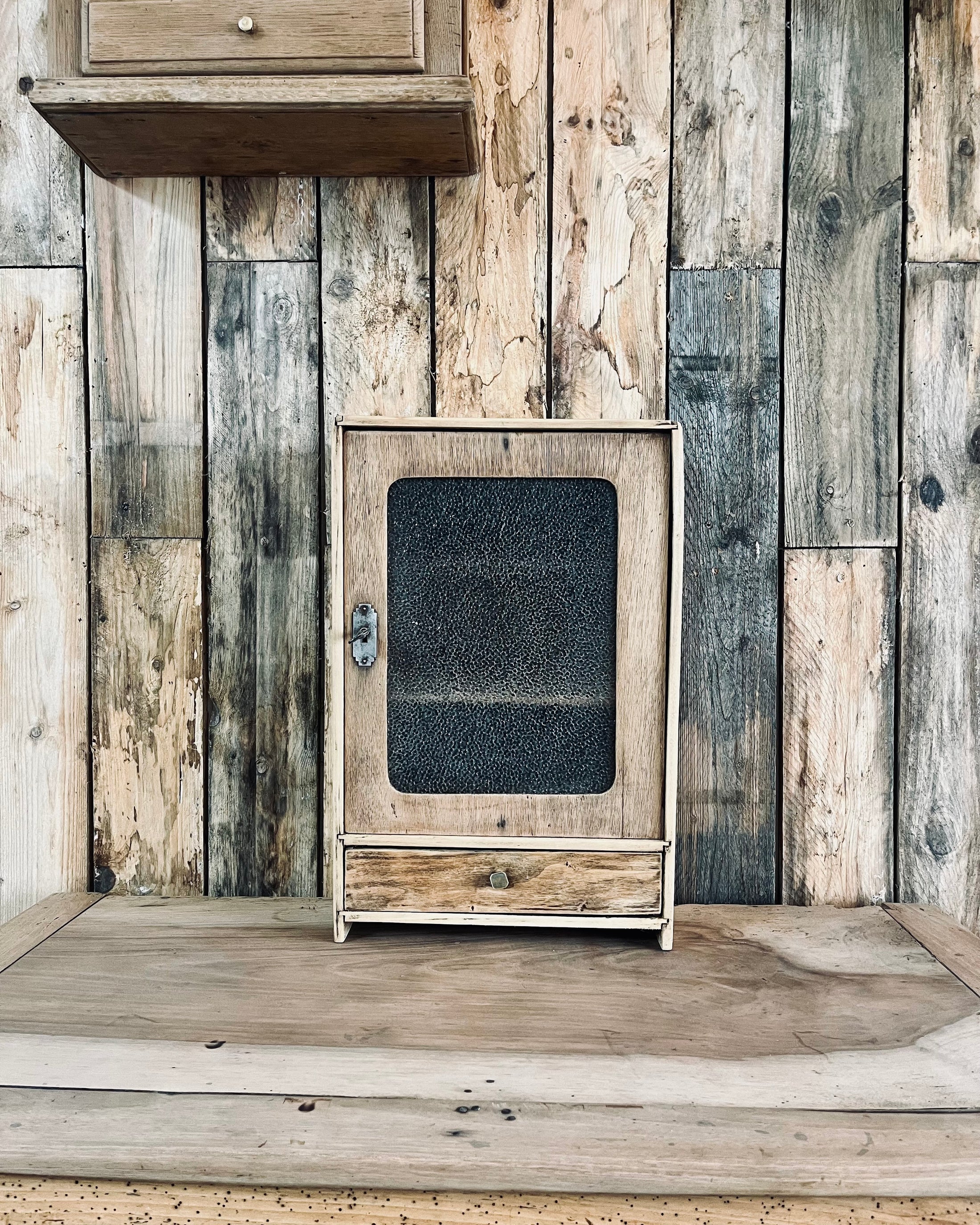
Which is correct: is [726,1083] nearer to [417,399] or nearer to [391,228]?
[417,399]

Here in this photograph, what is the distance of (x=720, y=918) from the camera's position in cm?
105

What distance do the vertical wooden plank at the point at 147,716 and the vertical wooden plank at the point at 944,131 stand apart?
1000mm

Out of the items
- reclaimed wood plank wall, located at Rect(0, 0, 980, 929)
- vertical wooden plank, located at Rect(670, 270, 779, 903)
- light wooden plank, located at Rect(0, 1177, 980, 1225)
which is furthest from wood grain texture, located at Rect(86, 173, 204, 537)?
light wooden plank, located at Rect(0, 1177, 980, 1225)

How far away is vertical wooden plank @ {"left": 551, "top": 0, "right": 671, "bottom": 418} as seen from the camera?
1.10 m

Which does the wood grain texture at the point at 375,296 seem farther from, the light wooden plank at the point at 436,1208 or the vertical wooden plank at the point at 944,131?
the light wooden plank at the point at 436,1208

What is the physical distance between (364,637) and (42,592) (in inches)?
19.5

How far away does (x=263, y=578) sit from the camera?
1.14 metres

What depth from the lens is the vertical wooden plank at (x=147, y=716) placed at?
1.14m

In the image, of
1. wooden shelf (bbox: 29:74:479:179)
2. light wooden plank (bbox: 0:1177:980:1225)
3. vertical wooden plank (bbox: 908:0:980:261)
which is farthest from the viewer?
vertical wooden plank (bbox: 908:0:980:261)

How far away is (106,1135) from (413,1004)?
0.28 m

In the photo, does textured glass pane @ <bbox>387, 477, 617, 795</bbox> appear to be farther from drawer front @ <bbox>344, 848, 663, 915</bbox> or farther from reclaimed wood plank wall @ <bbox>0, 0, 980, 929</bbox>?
reclaimed wood plank wall @ <bbox>0, 0, 980, 929</bbox>

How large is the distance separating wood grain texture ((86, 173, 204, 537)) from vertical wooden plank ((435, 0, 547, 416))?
0.31 m

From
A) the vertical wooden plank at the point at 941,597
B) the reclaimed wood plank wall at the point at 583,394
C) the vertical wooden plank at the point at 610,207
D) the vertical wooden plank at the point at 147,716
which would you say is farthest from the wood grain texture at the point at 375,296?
the vertical wooden plank at the point at 941,597

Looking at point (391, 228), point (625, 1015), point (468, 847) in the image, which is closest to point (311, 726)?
point (468, 847)
